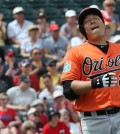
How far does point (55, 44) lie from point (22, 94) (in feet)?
7.58

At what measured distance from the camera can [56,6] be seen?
44.5ft

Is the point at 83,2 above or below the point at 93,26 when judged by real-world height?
above

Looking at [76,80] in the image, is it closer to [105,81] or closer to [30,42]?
[105,81]

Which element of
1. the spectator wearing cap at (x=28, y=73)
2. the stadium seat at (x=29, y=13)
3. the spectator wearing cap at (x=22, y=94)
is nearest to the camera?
the spectator wearing cap at (x=22, y=94)

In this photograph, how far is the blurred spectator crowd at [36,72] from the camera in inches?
351

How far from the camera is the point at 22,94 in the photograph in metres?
9.57

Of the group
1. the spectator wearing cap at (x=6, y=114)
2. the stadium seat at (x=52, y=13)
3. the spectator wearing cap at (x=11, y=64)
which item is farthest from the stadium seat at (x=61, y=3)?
the spectator wearing cap at (x=6, y=114)

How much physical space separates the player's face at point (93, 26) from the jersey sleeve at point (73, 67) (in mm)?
201

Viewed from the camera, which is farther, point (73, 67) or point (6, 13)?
point (6, 13)

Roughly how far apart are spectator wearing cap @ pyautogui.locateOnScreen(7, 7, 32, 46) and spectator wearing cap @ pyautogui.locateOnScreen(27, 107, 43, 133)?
288 cm

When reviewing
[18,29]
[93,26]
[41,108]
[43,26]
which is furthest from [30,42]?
[93,26]

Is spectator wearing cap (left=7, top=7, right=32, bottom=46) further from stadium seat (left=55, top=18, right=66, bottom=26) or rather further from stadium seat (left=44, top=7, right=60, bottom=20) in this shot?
stadium seat (left=44, top=7, right=60, bottom=20)

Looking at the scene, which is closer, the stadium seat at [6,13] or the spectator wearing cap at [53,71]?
the spectator wearing cap at [53,71]

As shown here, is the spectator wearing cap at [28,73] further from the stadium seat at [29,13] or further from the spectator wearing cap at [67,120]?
the stadium seat at [29,13]
